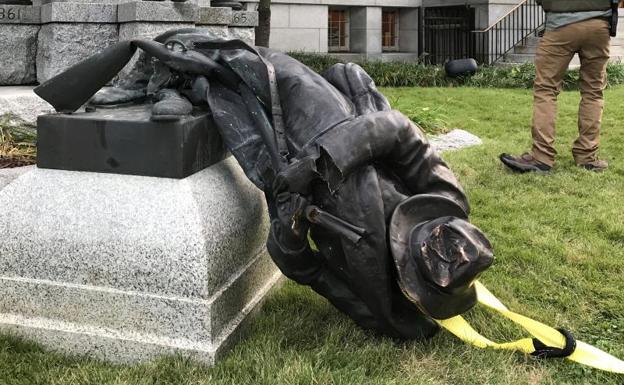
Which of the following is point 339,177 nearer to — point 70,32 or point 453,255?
point 453,255

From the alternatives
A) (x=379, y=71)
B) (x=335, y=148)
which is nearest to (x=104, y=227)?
(x=335, y=148)

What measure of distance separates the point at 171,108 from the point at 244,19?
18.7 ft

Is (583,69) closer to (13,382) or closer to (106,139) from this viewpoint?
(106,139)

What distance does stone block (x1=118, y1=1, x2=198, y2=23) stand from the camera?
21.3ft

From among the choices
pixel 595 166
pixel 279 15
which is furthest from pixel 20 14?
pixel 279 15

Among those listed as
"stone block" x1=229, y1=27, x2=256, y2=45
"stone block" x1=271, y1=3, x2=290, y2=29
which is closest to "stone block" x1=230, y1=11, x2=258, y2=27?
"stone block" x1=229, y1=27, x2=256, y2=45

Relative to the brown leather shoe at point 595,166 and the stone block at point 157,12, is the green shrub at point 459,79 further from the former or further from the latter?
the brown leather shoe at point 595,166

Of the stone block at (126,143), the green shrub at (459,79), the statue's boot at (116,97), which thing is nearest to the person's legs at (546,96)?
the statue's boot at (116,97)

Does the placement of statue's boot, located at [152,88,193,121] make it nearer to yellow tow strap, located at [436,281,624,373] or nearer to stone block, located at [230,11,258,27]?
yellow tow strap, located at [436,281,624,373]

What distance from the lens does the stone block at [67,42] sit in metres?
6.56

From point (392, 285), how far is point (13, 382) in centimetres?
156

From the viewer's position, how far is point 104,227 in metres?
2.96

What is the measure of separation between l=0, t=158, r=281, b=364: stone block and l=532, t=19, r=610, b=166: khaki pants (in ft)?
13.8

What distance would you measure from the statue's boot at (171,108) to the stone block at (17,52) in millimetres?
4102
